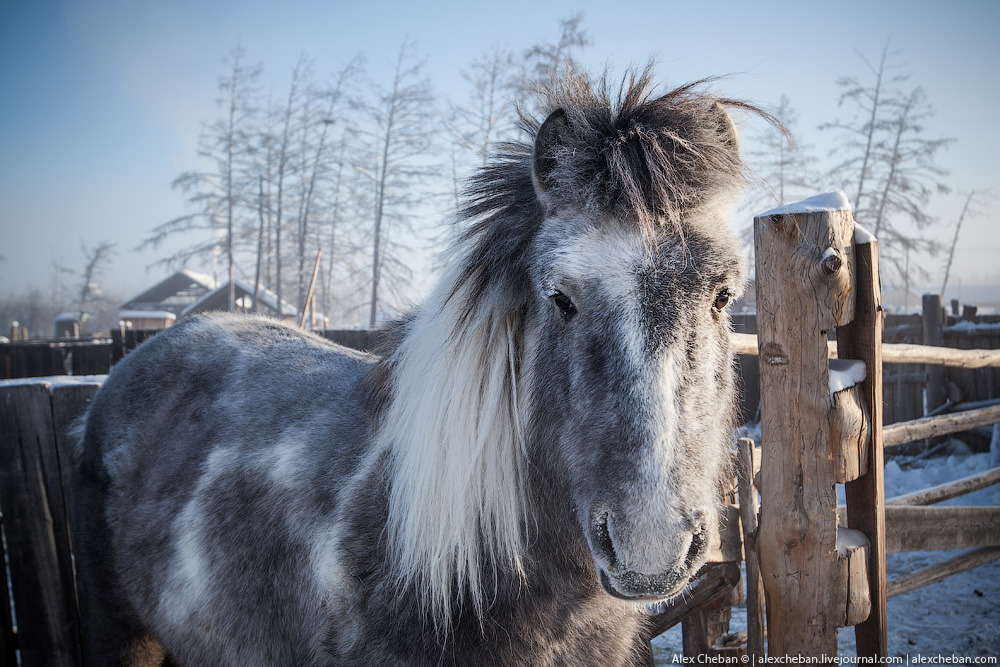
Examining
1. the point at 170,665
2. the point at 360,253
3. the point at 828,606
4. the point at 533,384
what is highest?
the point at 360,253

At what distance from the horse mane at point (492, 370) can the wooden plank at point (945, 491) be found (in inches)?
96.3

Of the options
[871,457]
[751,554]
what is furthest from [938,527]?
[871,457]

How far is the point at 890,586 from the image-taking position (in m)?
2.70

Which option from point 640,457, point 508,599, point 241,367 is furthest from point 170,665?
point 640,457

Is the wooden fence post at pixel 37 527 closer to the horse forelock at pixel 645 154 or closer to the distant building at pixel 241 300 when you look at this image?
the horse forelock at pixel 645 154

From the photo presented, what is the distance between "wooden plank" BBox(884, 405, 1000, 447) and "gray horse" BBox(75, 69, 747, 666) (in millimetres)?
2396

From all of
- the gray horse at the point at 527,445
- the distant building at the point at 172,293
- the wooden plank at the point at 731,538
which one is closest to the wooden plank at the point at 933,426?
the wooden plank at the point at 731,538

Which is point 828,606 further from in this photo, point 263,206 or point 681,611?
point 263,206

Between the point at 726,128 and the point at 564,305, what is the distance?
0.76 metres

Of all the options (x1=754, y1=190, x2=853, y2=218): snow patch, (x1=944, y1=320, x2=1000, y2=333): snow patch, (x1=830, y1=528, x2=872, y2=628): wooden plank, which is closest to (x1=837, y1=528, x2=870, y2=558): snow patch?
(x1=830, y1=528, x2=872, y2=628): wooden plank

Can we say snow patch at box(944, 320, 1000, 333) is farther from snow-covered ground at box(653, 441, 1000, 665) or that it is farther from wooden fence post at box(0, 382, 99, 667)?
wooden fence post at box(0, 382, 99, 667)

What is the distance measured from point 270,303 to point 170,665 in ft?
86.4

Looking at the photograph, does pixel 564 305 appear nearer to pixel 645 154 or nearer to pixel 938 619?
pixel 645 154

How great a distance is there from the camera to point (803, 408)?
184cm
